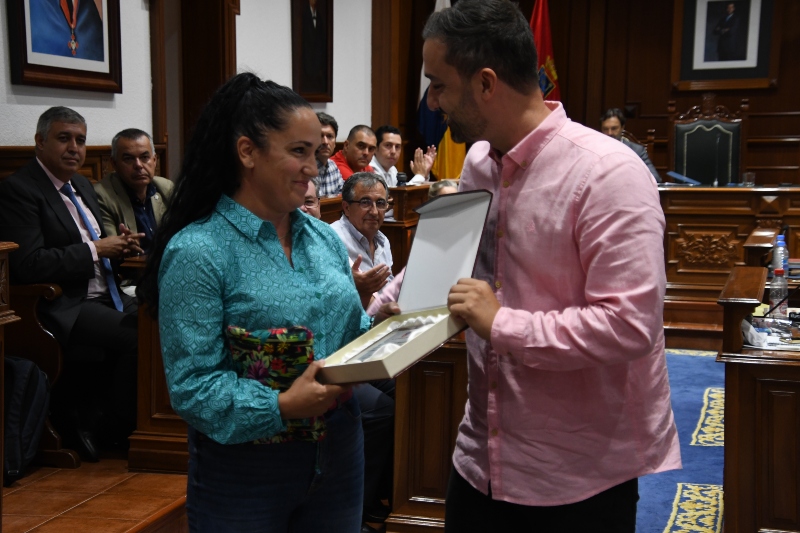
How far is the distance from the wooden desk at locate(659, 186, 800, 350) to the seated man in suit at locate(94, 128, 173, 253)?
12.4 feet

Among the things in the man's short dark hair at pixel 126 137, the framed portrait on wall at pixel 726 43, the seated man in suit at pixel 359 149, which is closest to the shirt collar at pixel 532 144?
the man's short dark hair at pixel 126 137

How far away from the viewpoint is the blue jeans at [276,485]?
1.49m

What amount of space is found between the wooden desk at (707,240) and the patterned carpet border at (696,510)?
2.72 m

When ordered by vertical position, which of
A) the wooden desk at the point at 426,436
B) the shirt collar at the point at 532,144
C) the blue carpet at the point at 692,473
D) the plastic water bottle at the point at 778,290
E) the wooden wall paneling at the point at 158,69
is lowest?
the blue carpet at the point at 692,473

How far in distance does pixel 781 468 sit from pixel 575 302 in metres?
1.89

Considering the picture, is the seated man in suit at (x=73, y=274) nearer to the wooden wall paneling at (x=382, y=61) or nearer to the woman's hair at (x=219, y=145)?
the woman's hair at (x=219, y=145)

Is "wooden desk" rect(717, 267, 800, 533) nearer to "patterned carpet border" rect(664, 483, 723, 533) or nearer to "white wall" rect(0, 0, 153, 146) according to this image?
"patterned carpet border" rect(664, 483, 723, 533)

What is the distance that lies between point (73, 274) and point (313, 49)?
458 cm

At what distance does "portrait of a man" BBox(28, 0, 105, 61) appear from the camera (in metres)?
4.34

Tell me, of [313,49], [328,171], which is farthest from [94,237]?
[313,49]

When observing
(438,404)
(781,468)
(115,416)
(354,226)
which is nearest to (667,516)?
(781,468)

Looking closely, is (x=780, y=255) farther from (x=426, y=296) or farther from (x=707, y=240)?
(x=426, y=296)

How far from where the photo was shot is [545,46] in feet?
32.1

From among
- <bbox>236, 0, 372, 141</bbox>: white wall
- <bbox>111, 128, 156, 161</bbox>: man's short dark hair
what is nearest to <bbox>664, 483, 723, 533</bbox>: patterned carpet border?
<bbox>111, 128, 156, 161</bbox>: man's short dark hair
